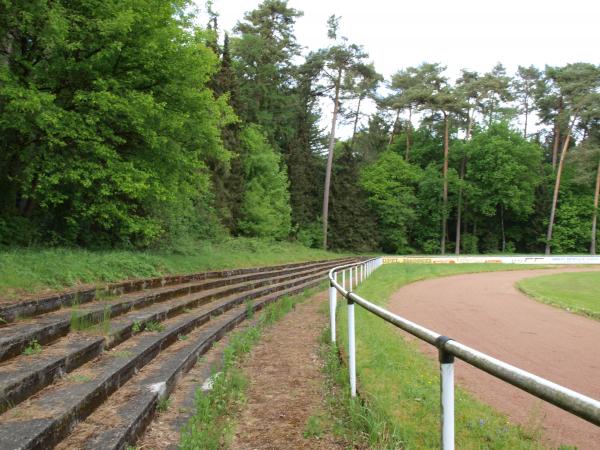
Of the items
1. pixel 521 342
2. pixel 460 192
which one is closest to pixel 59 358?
pixel 521 342

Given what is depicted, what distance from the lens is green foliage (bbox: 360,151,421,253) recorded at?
51406mm

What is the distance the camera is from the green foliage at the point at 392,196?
169 ft

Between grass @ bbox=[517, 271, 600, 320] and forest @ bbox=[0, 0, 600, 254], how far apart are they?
12437mm

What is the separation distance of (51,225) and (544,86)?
59173 mm

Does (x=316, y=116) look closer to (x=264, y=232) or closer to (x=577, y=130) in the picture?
(x=264, y=232)

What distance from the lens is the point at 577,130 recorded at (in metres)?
53.3

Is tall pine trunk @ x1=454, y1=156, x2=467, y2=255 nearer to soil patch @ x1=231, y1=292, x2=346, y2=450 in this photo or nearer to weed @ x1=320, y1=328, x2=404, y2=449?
soil patch @ x1=231, y1=292, x2=346, y2=450

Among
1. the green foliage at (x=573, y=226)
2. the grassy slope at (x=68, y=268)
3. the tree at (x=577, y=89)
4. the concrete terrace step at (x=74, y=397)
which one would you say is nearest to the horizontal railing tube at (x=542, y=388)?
the concrete terrace step at (x=74, y=397)

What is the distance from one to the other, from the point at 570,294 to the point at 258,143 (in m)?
23.8

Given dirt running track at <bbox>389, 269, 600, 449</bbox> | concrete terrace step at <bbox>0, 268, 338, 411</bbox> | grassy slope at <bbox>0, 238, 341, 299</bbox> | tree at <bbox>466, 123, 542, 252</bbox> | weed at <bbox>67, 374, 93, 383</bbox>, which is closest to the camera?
concrete terrace step at <bbox>0, 268, 338, 411</bbox>

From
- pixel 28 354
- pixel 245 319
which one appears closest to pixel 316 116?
pixel 245 319

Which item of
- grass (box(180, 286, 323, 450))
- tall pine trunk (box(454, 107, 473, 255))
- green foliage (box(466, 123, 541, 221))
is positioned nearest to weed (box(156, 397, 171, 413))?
grass (box(180, 286, 323, 450))

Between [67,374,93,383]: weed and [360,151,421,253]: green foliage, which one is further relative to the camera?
[360,151,421,253]: green foliage

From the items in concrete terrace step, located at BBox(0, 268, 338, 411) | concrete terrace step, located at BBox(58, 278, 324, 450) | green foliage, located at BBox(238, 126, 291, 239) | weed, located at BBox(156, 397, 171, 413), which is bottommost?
weed, located at BBox(156, 397, 171, 413)
